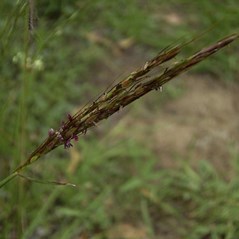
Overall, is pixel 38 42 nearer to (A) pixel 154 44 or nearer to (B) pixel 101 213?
(B) pixel 101 213

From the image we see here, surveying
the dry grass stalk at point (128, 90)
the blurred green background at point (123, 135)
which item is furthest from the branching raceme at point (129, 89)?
the blurred green background at point (123, 135)

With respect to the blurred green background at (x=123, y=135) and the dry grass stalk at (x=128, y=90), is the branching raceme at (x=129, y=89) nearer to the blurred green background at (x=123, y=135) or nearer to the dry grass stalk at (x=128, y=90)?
the dry grass stalk at (x=128, y=90)

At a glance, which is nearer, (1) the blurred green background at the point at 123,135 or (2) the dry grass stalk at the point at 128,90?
(2) the dry grass stalk at the point at 128,90

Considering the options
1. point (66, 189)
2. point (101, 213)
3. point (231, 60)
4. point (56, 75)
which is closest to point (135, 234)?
point (101, 213)

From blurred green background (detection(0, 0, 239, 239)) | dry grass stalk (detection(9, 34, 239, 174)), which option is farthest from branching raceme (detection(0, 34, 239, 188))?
blurred green background (detection(0, 0, 239, 239))

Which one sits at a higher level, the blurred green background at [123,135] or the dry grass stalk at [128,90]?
the blurred green background at [123,135]
